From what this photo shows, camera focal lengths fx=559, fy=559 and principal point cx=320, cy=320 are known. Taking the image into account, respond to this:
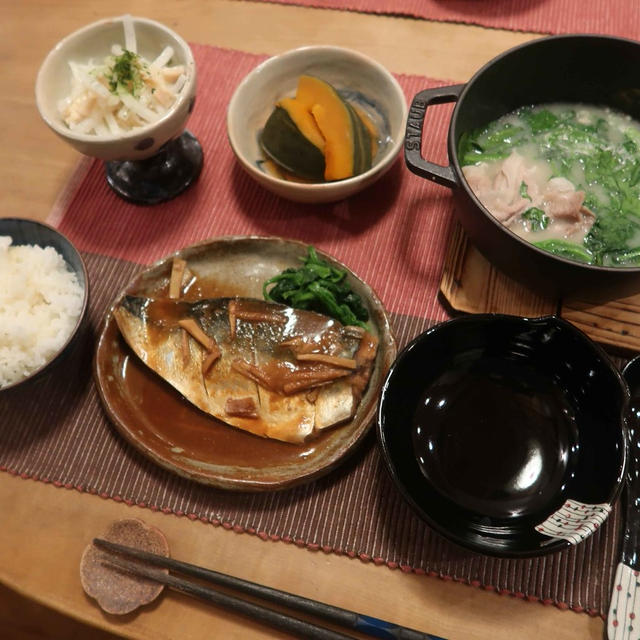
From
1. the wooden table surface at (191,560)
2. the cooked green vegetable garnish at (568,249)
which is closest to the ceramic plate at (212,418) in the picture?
the wooden table surface at (191,560)

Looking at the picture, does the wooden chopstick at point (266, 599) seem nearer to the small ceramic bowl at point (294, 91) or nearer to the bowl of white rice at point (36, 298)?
the bowl of white rice at point (36, 298)

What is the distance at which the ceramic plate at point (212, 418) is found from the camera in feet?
3.99

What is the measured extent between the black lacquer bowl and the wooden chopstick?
241 millimetres

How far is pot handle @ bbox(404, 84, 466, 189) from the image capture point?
1.17 m

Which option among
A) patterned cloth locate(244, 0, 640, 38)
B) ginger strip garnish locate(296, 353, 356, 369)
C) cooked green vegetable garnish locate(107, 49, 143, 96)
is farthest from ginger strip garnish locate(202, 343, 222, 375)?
patterned cloth locate(244, 0, 640, 38)

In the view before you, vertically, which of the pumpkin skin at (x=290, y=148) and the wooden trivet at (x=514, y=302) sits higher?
the pumpkin skin at (x=290, y=148)

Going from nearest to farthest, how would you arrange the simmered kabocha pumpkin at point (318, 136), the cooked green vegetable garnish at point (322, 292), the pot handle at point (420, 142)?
the pot handle at point (420, 142), the cooked green vegetable garnish at point (322, 292), the simmered kabocha pumpkin at point (318, 136)

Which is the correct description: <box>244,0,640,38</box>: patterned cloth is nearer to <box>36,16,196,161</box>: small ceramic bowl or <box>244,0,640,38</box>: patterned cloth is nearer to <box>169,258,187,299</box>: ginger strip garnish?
<box>36,16,196,161</box>: small ceramic bowl

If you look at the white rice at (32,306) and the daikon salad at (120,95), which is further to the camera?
the daikon salad at (120,95)

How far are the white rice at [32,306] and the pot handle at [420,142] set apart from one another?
0.86 metres

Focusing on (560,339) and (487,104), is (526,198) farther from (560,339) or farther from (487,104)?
(560,339)

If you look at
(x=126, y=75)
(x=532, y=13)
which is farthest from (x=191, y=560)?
(x=532, y=13)

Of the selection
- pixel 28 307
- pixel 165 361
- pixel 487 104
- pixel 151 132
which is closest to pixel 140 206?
pixel 151 132

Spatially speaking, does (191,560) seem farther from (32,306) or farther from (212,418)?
(32,306)
